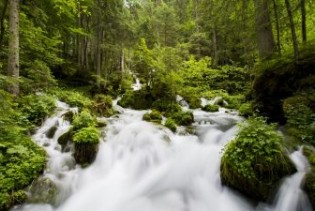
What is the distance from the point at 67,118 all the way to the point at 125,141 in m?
2.28

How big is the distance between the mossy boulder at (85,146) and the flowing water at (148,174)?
0.18 metres

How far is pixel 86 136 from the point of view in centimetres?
668

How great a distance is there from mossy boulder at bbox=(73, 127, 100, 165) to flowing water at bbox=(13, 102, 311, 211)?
0.60 ft

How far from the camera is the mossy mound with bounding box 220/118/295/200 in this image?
4699 mm

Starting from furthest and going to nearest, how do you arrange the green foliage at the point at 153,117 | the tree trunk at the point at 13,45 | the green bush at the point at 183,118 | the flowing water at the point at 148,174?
the green foliage at the point at 153,117
the green bush at the point at 183,118
the tree trunk at the point at 13,45
the flowing water at the point at 148,174

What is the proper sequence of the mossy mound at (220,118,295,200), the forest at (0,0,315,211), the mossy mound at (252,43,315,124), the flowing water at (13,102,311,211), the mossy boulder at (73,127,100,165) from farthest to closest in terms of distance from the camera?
the mossy mound at (252,43,315,124)
the mossy boulder at (73,127,100,165)
the flowing water at (13,102,311,211)
the forest at (0,0,315,211)
the mossy mound at (220,118,295,200)

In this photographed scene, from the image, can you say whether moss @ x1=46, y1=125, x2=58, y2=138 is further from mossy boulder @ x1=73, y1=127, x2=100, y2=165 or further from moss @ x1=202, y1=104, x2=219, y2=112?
moss @ x1=202, y1=104, x2=219, y2=112

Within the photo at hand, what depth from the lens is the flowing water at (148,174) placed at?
198 inches

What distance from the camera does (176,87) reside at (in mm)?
12367

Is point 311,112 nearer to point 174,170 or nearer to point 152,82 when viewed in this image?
point 174,170

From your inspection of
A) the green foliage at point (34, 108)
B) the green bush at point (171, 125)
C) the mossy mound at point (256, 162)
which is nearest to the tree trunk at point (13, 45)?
the green foliage at point (34, 108)

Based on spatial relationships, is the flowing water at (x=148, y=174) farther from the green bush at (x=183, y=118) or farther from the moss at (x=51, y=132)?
the green bush at (x=183, y=118)

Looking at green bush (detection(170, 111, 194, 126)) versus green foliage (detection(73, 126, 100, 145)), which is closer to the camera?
green foliage (detection(73, 126, 100, 145))

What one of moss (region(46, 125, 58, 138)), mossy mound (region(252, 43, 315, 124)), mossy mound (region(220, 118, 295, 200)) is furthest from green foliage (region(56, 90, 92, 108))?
mossy mound (region(220, 118, 295, 200))
